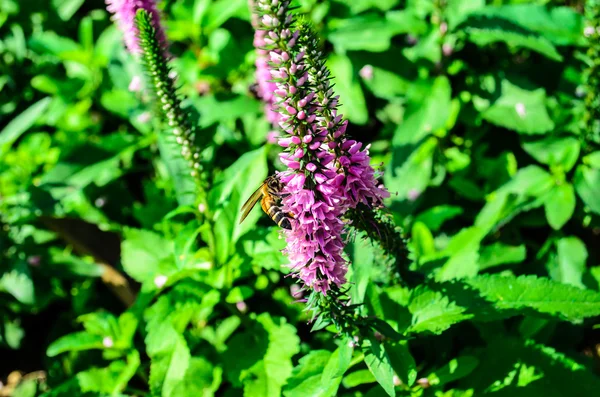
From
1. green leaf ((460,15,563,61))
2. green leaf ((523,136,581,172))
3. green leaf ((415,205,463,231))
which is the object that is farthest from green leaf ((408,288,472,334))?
green leaf ((460,15,563,61))

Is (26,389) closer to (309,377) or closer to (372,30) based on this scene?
(309,377)

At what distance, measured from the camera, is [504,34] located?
385cm

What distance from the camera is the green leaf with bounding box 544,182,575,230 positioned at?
3537 mm

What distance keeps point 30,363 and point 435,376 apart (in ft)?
11.9

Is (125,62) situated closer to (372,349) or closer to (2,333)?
(2,333)

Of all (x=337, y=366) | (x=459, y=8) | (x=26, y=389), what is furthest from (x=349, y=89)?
(x=26, y=389)

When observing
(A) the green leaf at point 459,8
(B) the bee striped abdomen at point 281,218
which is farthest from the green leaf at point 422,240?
(A) the green leaf at point 459,8

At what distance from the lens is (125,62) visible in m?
4.71

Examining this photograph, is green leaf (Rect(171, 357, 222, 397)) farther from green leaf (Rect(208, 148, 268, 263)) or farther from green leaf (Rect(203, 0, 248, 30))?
green leaf (Rect(203, 0, 248, 30))

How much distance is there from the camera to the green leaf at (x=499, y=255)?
345cm

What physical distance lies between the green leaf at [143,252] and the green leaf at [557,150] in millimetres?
2604

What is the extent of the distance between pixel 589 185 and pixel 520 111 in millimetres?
750

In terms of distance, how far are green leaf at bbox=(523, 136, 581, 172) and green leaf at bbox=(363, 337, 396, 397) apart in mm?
2099

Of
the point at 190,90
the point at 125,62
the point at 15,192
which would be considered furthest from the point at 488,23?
the point at 15,192
